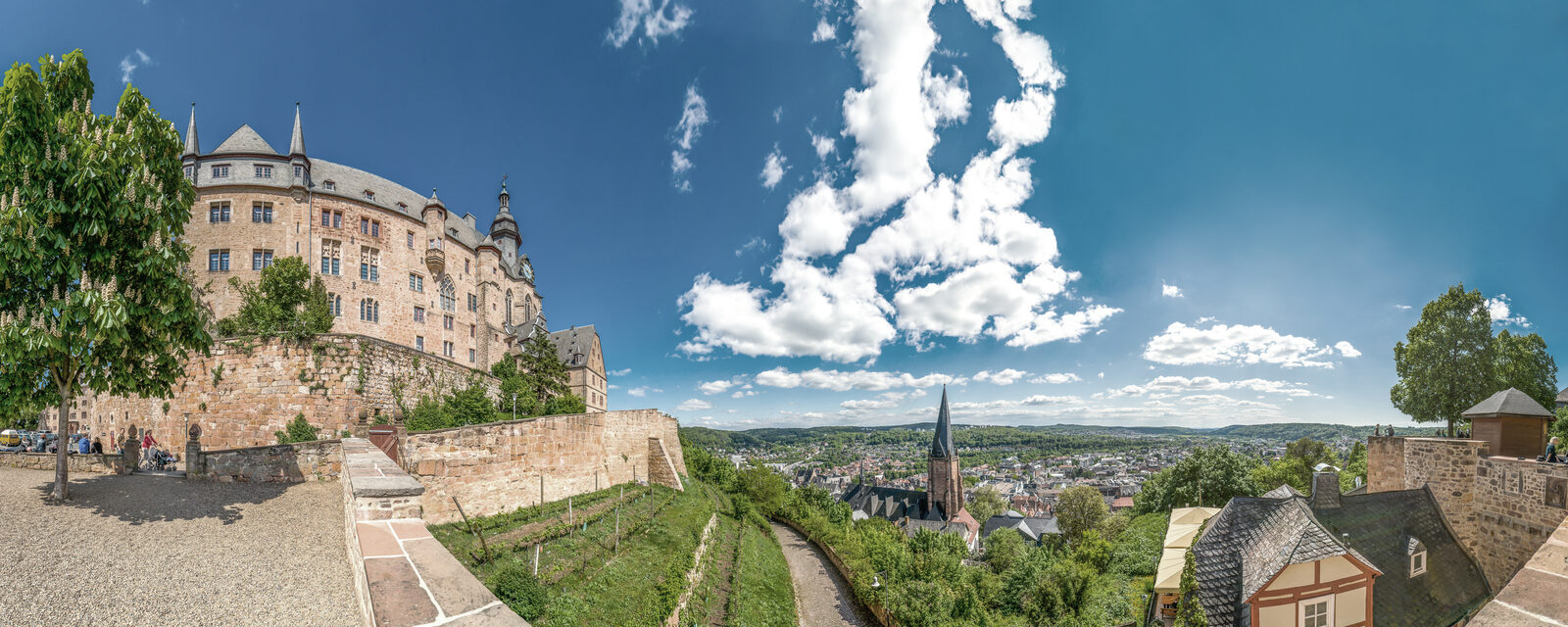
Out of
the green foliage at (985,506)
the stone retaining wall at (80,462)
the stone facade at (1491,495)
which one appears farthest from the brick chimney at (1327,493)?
the green foliage at (985,506)

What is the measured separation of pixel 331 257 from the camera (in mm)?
29734

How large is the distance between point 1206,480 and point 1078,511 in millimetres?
22102

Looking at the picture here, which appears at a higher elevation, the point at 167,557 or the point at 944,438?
the point at 167,557

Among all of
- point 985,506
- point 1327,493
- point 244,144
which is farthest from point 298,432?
point 985,506

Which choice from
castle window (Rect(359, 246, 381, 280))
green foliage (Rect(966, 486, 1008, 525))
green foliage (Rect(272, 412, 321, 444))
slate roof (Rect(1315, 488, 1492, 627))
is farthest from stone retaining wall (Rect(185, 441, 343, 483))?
green foliage (Rect(966, 486, 1008, 525))

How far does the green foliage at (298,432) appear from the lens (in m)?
16.9

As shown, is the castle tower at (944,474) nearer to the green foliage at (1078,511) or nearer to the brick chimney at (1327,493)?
the green foliage at (1078,511)

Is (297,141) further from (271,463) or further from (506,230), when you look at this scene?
(271,463)

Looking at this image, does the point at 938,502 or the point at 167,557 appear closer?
the point at 167,557

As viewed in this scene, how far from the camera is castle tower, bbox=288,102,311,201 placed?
2920 cm

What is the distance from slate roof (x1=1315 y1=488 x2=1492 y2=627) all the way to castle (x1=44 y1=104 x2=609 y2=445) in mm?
29498

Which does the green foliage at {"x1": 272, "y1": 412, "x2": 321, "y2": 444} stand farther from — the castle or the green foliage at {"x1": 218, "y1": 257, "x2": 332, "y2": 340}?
the castle

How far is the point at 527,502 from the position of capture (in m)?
15.9

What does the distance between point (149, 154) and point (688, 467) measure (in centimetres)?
3380
